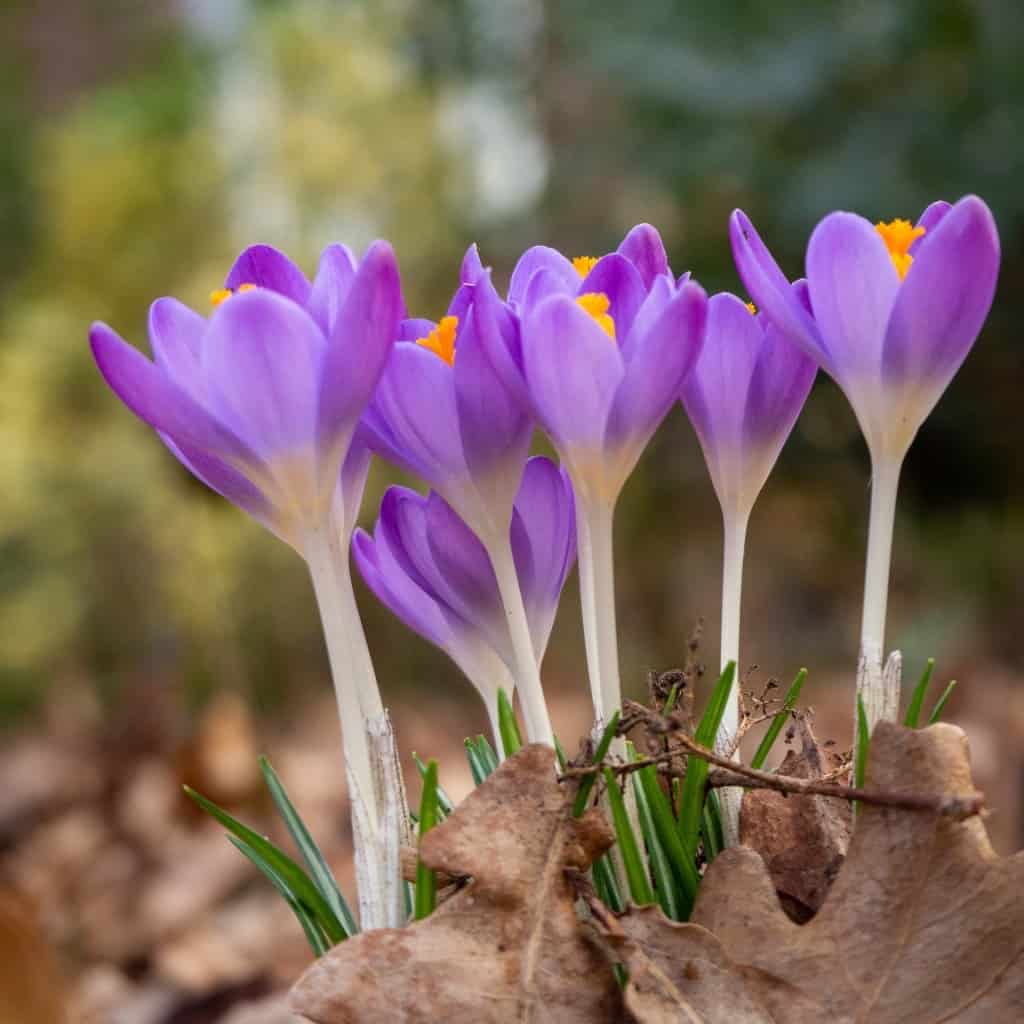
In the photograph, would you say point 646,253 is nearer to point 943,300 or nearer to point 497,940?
point 943,300

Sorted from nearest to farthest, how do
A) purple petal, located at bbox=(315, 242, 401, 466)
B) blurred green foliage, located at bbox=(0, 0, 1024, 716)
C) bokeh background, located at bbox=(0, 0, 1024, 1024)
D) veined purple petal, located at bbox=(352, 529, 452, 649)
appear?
purple petal, located at bbox=(315, 242, 401, 466), veined purple petal, located at bbox=(352, 529, 452, 649), bokeh background, located at bbox=(0, 0, 1024, 1024), blurred green foliage, located at bbox=(0, 0, 1024, 716)

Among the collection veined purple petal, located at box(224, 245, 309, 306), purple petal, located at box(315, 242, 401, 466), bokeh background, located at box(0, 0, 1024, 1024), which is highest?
bokeh background, located at box(0, 0, 1024, 1024)

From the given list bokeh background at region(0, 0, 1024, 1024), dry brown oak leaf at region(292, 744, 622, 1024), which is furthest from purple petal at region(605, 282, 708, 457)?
bokeh background at region(0, 0, 1024, 1024)

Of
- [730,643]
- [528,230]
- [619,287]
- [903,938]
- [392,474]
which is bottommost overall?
[903,938]

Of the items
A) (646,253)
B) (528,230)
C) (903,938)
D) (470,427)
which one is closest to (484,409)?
(470,427)

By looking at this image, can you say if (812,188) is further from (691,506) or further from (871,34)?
(691,506)

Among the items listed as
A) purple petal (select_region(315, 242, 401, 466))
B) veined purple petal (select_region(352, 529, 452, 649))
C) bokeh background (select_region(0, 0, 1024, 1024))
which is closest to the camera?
purple petal (select_region(315, 242, 401, 466))

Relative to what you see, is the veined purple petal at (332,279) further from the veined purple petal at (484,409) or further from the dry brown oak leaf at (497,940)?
the dry brown oak leaf at (497,940)

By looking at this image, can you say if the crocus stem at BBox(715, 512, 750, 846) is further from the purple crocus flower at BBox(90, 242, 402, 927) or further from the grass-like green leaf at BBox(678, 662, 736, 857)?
the purple crocus flower at BBox(90, 242, 402, 927)
